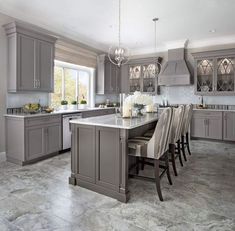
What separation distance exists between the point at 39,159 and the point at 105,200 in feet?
6.92

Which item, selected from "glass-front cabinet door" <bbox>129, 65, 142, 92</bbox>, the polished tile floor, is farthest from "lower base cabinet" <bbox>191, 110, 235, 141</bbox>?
the polished tile floor

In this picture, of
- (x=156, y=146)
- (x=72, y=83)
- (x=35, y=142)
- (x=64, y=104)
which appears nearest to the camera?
(x=156, y=146)

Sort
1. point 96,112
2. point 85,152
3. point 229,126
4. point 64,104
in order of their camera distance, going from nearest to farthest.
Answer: point 85,152 < point 64,104 < point 229,126 < point 96,112

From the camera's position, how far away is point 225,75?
229 inches

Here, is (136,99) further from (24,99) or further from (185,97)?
(185,97)

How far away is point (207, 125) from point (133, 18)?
3470 millimetres

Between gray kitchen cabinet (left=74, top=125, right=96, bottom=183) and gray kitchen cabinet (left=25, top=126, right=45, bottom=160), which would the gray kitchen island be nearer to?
gray kitchen cabinet (left=74, top=125, right=96, bottom=183)

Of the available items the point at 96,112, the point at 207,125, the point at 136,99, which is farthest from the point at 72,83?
the point at 207,125

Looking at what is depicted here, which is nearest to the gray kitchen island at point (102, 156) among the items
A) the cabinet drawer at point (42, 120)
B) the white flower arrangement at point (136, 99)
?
the white flower arrangement at point (136, 99)

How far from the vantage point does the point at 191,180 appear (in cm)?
317

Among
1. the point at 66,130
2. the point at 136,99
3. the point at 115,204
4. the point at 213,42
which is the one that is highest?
the point at 213,42

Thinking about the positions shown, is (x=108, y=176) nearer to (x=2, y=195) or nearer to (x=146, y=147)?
(x=146, y=147)

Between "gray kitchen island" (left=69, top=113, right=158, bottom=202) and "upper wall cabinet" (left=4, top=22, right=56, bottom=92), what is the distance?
69.8 inches

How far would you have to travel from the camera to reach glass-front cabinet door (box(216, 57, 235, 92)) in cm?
571
